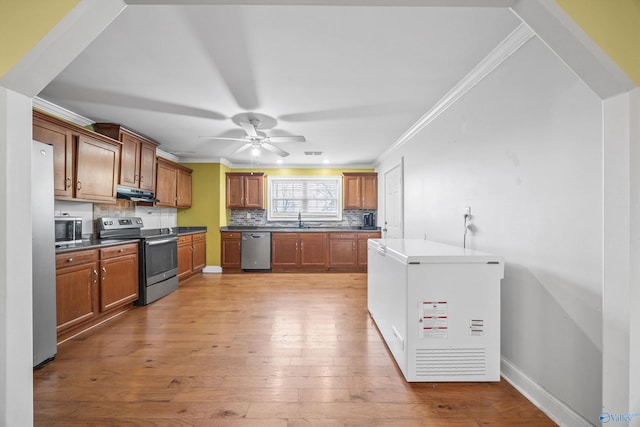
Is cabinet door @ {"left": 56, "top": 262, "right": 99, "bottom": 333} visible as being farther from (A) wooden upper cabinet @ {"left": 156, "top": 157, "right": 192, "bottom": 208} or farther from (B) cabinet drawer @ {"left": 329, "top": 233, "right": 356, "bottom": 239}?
(B) cabinet drawer @ {"left": 329, "top": 233, "right": 356, "bottom": 239}

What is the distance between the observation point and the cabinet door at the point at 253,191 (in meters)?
5.98

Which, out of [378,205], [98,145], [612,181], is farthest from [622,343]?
[378,205]

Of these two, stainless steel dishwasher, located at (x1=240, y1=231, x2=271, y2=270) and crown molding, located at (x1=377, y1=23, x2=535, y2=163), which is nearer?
→ crown molding, located at (x1=377, y1=23, x2=535, y2=163)

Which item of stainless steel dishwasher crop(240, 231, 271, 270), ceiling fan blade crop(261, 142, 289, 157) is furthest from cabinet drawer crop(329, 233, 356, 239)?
ceiling fan blade crop(261, 142, 289, 157)

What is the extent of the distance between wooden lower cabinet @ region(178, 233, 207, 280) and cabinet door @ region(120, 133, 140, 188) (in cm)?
125

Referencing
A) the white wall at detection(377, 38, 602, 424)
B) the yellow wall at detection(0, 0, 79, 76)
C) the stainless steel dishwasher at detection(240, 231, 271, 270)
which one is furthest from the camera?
the stainless steel dishwasher at detection(240, 231, 271, 270)

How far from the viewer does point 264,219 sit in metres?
6.31

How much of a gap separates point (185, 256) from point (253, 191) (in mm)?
1959

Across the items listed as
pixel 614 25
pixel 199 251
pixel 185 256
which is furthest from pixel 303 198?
pixel 614 25

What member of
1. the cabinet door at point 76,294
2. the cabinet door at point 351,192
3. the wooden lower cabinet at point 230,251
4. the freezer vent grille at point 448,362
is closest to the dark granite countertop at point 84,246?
the cabinet door at point 76,294

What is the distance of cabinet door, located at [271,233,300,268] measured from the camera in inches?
221

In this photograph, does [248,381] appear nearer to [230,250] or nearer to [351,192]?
[230,250]

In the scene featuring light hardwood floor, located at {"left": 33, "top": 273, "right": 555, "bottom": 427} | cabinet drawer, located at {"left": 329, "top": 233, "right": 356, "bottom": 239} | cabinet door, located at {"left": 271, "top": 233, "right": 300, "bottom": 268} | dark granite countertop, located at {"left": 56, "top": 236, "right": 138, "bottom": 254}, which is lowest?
light hardwood floor, located at {"left": 33, "top": 273, "right": 555, "bottom": 427}

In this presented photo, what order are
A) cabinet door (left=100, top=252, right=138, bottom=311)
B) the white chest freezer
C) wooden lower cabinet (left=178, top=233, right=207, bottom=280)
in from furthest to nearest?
wooden lower cabinet (left=178, top=233, right=207, bottom=280) < cabinet door (left=100, top=252, right=138, bottom=311) < the white chest freezer
